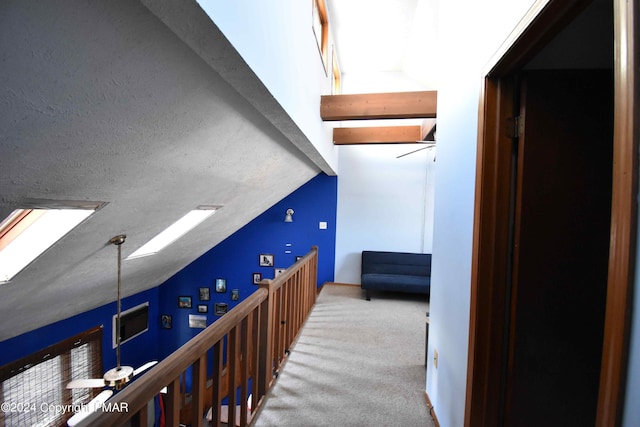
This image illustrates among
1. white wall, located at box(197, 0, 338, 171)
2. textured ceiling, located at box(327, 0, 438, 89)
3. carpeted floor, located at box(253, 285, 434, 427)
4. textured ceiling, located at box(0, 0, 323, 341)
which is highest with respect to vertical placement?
textured ceiling, located at box(327, 0, 438, 89)

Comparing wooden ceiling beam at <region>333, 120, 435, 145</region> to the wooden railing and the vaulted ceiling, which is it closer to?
the vaulted ceiling

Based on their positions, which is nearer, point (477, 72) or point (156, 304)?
point (477, 72)

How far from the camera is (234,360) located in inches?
55.6

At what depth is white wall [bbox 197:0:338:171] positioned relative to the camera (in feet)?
3.29

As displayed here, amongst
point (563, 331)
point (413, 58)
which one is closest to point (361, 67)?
point (413, 58)

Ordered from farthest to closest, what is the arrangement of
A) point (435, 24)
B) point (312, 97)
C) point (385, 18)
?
point (385, 18)
point (435, 24)
point (312, 97)

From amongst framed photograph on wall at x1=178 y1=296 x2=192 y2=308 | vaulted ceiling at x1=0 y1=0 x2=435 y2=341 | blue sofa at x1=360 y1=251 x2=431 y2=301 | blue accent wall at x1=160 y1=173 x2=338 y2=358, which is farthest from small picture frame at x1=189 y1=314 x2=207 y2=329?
blue sofa at x1=360 y1=251 x2=431 y2=301

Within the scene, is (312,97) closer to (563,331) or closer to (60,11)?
(60,11)

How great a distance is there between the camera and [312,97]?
2463mm

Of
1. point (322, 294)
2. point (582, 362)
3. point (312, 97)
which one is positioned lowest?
point (322, 294)

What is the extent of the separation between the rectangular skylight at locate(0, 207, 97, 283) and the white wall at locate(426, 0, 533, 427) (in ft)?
7.46

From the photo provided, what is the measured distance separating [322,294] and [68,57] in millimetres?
3840

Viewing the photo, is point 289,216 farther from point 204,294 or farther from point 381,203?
point 204,294

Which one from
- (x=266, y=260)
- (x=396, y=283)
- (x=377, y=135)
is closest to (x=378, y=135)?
(x=377, y=135)
